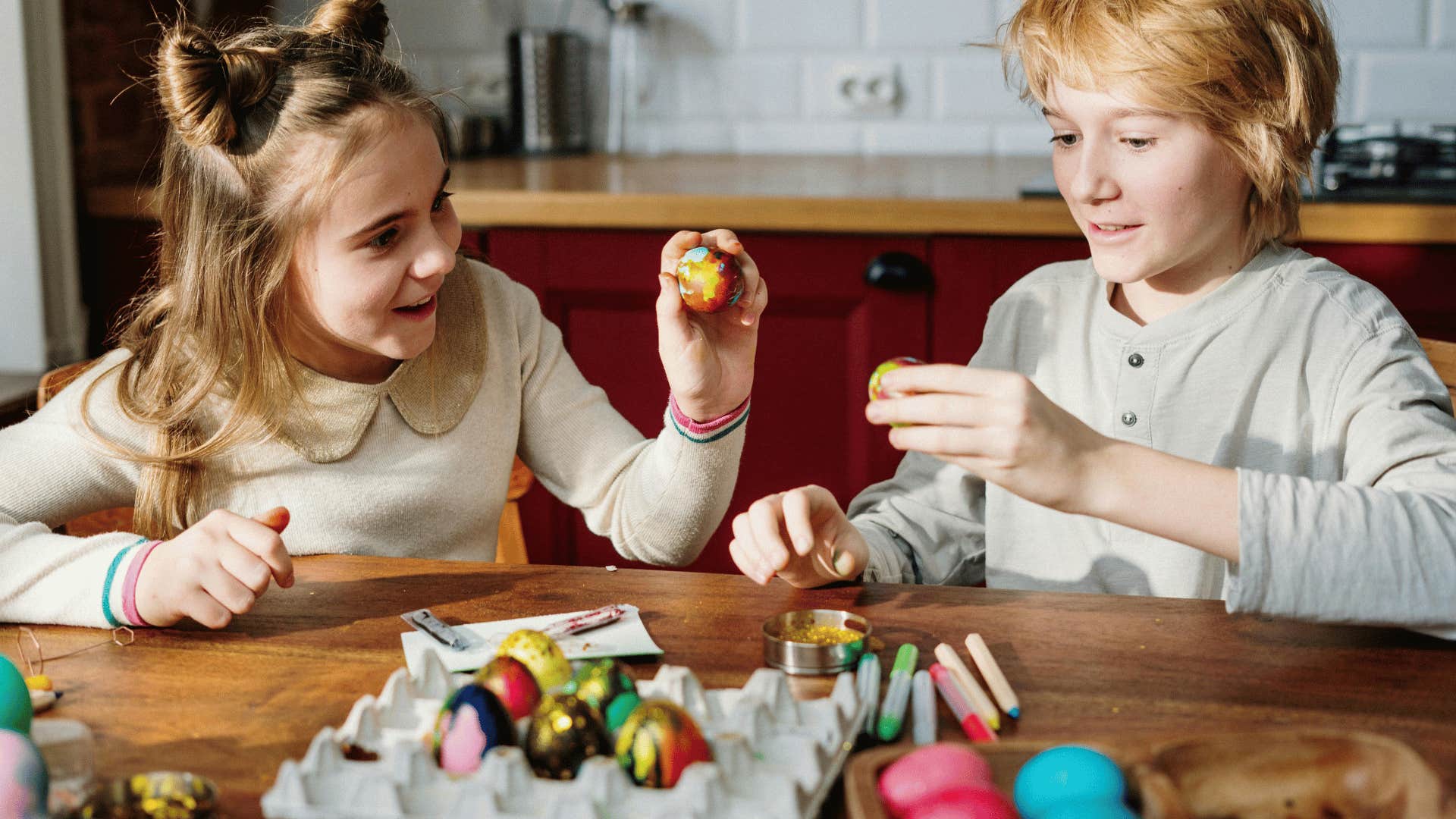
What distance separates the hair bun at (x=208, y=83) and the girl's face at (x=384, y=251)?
13 centimetres

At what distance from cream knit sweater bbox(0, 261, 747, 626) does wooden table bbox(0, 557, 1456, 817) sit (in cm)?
22

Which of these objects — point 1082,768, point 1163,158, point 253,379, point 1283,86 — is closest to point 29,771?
point 1082,768

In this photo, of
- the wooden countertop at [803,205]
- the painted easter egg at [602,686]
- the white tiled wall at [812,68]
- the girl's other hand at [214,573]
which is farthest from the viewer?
the white tiled wall at [812,68]

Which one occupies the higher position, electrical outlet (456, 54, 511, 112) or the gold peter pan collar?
electrical outlet (456, 54, 511, 112)

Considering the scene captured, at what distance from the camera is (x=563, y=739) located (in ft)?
2.52

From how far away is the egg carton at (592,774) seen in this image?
0.73m

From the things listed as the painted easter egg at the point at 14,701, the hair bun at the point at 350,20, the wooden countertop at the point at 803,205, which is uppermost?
the hair bun at the point at 350,20

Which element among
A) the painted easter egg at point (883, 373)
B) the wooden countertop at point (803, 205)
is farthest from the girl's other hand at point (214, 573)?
the wooden countertop at point (803, 205)

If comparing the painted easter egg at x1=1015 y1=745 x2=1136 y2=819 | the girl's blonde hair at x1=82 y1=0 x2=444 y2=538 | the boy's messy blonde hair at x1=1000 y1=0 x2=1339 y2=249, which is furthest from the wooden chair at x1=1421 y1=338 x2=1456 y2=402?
the girl's blonde hair at x1=82 y1=0 x2=444 y2=538

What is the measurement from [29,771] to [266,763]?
0.47 feet

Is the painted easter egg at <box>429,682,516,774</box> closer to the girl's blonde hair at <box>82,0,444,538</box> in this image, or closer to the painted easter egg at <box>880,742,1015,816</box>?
the painted easter egg at <box>880,742,1015,816</box>

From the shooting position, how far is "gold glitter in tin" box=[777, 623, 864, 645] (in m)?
1.00

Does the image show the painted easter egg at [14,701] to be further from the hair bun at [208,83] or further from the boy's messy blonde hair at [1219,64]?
the boy's messy blonde hair at [1219,64]

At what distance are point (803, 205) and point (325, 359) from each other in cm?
91
